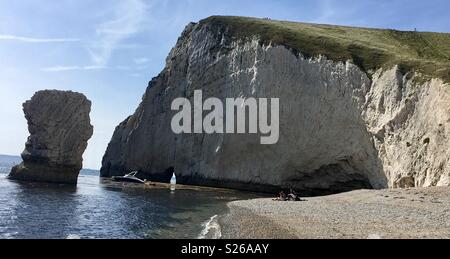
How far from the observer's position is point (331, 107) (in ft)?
221

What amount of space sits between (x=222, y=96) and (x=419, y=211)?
5851 cm

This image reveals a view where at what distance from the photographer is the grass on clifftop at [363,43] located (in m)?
60.7

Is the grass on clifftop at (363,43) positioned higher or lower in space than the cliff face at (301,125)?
higher

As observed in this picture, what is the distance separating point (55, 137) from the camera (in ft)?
240

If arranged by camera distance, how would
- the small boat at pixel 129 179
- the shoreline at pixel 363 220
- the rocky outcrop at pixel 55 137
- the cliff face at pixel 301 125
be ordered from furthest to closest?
the small boat at pixel 129 179
the rocky outcrop at pixel 55 137
the cliff face at pixel 301 125
the shoreline at pixel 363 220

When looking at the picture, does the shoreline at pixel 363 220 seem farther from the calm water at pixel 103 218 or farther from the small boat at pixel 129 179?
the small boat at pixel 129 179

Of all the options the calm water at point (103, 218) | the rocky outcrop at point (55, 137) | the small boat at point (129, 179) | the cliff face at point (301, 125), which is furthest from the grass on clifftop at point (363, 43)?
the small boat at point (129, 179)

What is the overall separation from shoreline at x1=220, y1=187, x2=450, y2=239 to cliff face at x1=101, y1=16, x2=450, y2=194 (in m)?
10.3

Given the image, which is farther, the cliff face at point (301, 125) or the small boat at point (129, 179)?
the small boat at point (129, 179)

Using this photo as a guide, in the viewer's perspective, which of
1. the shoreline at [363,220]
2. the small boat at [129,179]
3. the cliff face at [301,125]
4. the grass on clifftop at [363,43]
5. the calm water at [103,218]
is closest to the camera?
the shoreline at [363,220]

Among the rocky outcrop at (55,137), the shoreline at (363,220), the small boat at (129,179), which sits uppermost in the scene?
the rocky outcrop at (55,137)

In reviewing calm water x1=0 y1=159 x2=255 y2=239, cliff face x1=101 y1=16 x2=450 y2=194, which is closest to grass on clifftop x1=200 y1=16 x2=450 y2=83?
cliff face x1=101 y1=16 x2=450 y2=194

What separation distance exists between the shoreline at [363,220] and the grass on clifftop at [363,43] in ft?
74.9
